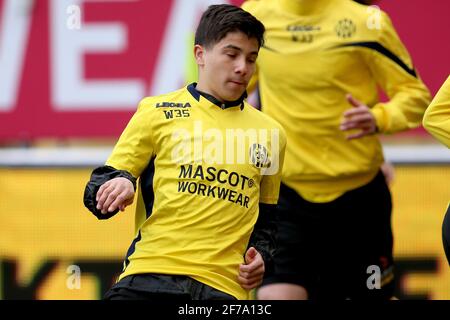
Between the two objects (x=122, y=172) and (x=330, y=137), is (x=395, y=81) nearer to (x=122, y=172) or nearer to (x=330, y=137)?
(x=330, y=137)

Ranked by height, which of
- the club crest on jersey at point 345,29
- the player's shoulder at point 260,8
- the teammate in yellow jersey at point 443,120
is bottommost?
the teammate in yellow jersey at point 443,120

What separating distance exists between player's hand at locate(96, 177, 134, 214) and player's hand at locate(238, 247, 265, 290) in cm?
49

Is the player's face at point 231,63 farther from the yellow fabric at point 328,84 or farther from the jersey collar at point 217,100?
the yellow fabric at point 328,84

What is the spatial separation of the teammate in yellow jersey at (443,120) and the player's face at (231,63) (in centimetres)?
72

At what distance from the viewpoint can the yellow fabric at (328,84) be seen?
5.15 m

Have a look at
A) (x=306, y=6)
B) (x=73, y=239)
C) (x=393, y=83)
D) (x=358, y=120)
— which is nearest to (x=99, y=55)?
(x=73, y=239)

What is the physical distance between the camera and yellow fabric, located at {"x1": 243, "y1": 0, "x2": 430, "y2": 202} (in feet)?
16.9

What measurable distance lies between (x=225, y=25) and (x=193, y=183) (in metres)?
0.55

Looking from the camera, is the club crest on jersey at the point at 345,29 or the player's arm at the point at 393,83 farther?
the club crest on jersey at the point at 345,29

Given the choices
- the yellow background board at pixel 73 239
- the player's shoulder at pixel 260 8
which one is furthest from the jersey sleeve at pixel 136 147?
the yellow background board at pixel 73 239

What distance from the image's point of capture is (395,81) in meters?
5.19

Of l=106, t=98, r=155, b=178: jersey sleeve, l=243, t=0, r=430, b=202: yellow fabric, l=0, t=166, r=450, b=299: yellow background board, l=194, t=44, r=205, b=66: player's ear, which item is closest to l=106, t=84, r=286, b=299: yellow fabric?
l=106, t=98, r=155, b=178: jersey sleeve
